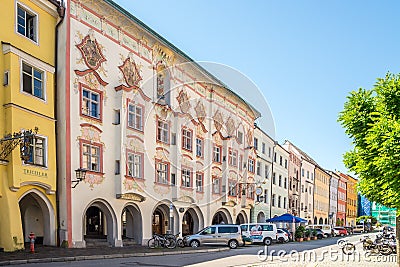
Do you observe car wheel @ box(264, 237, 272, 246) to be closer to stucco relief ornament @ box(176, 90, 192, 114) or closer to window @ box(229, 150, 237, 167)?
window @ box(229, 150, 237, 167)

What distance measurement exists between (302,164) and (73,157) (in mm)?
50262

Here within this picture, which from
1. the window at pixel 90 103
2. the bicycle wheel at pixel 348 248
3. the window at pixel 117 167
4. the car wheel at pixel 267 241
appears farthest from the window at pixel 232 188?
the window at pixel 90 103

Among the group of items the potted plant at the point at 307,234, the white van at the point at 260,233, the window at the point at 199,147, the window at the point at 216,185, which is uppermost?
the window at the point at 199,147

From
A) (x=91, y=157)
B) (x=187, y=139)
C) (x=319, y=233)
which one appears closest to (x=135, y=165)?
(x=91, y=157)

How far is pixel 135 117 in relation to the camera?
28344mm

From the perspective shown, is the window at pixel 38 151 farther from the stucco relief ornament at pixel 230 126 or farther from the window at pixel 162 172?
the stucco relief ornament at pixel 230 126

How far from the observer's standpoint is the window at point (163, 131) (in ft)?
102

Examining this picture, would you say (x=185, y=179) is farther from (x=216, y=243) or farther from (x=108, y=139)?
(x=108, y=139)

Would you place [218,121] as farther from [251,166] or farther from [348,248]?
[348,248]

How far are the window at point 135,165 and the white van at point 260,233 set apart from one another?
10788 millimetres

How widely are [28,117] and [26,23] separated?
4767mm

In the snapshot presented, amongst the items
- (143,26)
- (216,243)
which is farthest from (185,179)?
(143,26)

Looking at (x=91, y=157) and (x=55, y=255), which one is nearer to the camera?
(x=55, y=255)

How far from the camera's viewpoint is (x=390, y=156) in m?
11.3
